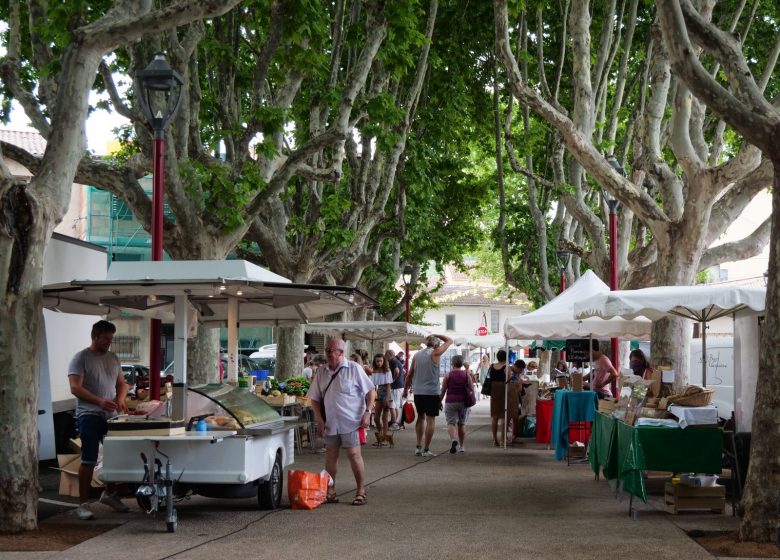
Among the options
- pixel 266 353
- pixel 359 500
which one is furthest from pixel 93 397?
pixel 266 353

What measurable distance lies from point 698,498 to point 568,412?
5.64m

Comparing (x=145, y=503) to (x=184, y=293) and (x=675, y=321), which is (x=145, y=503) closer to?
(x=184, y=293)

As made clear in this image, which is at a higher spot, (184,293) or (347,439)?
(184,293)

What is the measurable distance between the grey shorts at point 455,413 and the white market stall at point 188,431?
21.7 feet

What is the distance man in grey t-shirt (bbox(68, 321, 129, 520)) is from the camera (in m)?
10.4

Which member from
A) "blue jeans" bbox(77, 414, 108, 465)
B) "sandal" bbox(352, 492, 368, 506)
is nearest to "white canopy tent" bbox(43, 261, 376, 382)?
"blue jeans" bbox(77, 414, 108, 465)

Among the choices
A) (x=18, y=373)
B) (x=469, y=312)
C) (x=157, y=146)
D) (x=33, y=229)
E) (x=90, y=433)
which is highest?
(x=469, y=312)

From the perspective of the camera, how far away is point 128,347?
45219 millimetres

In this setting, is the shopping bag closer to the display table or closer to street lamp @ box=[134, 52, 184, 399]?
the display table

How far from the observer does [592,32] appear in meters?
24.5

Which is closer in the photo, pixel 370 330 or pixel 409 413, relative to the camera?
pixel 409 413

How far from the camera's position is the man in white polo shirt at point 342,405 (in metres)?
11.2

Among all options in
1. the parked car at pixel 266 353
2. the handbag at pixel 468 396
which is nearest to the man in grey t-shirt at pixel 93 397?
the handbag at pixel 468 396

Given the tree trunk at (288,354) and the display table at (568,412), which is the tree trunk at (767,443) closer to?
the display table at (568,412)
